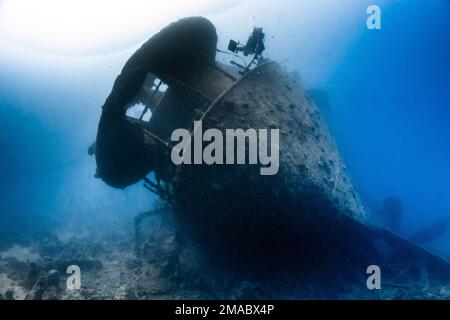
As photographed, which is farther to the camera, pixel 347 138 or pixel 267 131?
pixel 347 138

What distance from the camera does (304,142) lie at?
19.3 feet

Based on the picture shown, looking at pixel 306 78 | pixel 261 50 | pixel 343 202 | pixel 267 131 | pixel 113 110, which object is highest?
pixel 306 78

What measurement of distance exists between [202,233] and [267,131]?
2356 mm

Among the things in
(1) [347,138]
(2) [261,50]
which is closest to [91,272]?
(2) [261,50]

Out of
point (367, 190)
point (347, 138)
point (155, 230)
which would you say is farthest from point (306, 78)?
point (155, 230)

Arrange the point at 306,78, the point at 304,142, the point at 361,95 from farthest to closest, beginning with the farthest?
the point at 306,78
the point at 361,95
the point at 304,142

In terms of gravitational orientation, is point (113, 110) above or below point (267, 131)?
above

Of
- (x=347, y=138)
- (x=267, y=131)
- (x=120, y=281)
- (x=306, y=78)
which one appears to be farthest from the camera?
(x=306, y=78)

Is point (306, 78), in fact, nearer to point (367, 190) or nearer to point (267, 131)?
point (367, 190)

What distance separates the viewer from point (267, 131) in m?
5.36

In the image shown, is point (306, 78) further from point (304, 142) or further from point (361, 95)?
point (304, 142)
